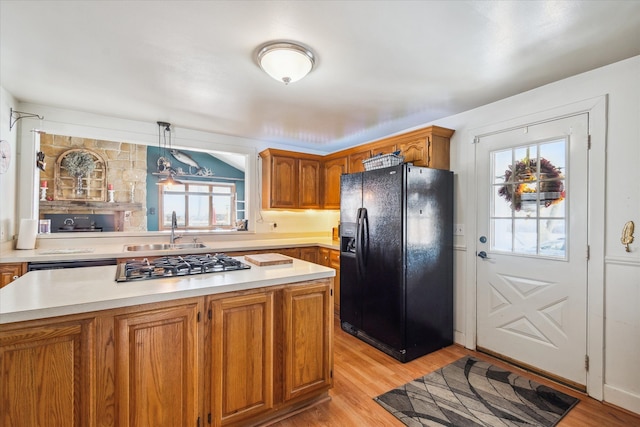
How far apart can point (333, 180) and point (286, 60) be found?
8.13 feet

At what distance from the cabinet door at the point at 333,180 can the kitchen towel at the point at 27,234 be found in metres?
3.27

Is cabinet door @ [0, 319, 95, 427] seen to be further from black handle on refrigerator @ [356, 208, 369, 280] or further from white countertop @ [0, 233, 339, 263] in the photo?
black handle on refrigerator @ [356, 208, 369, 280]

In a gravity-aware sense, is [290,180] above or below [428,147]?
below

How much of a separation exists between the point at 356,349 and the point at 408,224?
4.33ft

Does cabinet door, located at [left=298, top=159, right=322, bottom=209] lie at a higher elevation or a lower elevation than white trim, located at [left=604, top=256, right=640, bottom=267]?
higher

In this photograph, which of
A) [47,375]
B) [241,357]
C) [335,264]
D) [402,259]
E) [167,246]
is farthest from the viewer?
[335,264]

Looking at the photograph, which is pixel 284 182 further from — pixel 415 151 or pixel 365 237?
pixel 415 151

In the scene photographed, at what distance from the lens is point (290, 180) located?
4.22 metres

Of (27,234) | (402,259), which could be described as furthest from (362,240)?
(27,234)

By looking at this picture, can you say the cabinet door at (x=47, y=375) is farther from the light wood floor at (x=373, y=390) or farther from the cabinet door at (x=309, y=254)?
the cabinet door at (x=309, y=254)

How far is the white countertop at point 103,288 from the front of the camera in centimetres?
121

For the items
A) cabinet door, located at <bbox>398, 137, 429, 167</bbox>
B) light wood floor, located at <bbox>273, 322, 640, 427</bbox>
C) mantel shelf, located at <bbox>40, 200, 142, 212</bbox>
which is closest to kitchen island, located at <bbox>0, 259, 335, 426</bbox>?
light wood floor, located at <bbox>273, 322, 640, 427</bbox>

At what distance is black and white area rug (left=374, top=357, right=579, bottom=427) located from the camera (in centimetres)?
187

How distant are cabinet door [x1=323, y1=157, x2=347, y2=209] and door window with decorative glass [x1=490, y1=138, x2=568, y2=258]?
191 cm
